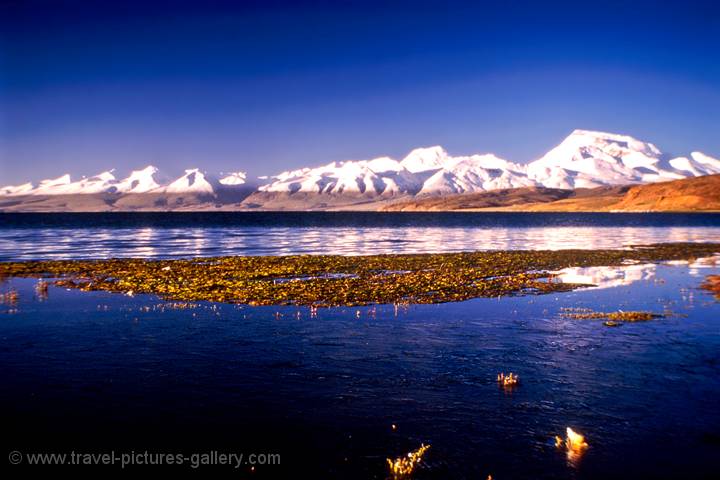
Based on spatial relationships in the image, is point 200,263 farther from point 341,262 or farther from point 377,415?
point 377,415

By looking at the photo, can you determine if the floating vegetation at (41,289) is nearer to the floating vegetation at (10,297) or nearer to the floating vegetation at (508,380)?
the floating vegetation at (10,297)

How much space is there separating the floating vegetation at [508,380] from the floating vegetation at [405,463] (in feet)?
17.9

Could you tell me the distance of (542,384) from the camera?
18625 mm

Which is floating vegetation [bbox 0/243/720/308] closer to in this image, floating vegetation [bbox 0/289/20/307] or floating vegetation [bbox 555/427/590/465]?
floating vegetation [bbox 0/289/20/307]

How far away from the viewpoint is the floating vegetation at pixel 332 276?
3516 centimetres

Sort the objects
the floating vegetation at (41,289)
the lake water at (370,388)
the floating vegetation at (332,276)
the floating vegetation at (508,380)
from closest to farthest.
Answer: the lake water at (370,388) → the floating vegetation at (508,380) → the floating vegetation at (41,289) → the floating vegetation at (332,276)

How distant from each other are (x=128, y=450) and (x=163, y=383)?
181 inches

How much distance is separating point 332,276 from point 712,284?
85.7 ft

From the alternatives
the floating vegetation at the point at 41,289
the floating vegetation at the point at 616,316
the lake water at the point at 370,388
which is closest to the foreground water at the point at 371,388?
the lake water at the point at 370,388

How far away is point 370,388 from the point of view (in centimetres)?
1823

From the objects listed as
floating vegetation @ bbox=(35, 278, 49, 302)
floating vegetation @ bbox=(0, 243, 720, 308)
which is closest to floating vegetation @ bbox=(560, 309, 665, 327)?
floating vegetation @ bbox=(0, 243, 720, 308)

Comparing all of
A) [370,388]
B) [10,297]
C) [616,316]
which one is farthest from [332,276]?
[370,388]

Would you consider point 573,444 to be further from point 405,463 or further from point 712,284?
point 712,284

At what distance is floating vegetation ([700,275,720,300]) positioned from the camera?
36769 mm
